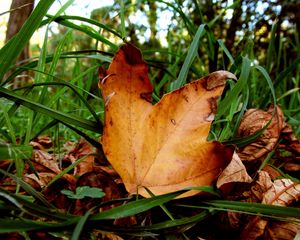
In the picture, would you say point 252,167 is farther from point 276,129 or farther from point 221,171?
point 221,171

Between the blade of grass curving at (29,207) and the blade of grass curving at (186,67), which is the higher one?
the blade of grass curving at (186,67)

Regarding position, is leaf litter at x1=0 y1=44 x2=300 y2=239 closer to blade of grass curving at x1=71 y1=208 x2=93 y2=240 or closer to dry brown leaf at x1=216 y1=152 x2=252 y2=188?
dry brown leaf at x1=216 y1=152 x2=252 y2=188

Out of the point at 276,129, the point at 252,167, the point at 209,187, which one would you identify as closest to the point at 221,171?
the point at 209,187

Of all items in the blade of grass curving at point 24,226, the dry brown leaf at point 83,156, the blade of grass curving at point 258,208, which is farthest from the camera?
the dry brown leaf at point 83,156

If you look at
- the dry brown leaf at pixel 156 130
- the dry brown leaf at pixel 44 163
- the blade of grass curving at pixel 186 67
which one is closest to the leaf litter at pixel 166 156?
the dry brown leaf at pixel 156 130

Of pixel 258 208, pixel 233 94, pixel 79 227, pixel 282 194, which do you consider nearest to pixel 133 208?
pixel 79 227

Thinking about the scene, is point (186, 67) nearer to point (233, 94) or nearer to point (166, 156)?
point (233, 94)

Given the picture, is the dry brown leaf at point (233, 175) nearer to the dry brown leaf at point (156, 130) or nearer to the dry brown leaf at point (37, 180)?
the dry brown leaf at point (156, 130)
